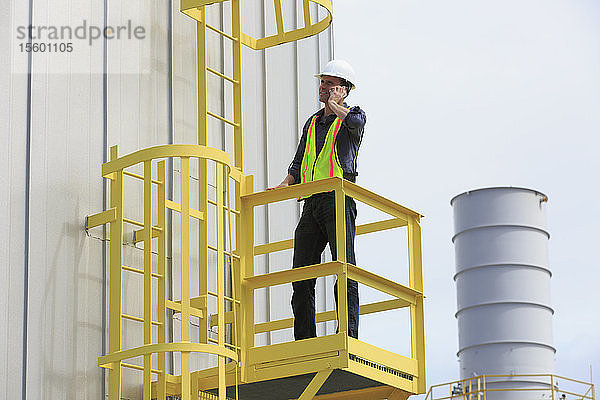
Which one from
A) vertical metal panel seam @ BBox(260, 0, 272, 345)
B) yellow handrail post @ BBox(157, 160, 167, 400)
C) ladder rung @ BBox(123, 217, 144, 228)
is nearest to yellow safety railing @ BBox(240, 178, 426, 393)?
yellow handrail post @ BBox(157, 160, 167, 400)

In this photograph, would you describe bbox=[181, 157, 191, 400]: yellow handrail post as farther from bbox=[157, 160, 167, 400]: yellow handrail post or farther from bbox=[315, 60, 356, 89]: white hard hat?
bbox=[315, 60, 356, 89]: white hard hat

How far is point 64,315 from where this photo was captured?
11.4m

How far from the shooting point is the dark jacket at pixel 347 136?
1151 centimetres

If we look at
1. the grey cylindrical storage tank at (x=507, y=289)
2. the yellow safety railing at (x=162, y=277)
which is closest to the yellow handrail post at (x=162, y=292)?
the yellow safety railing at (x=162, y=277)

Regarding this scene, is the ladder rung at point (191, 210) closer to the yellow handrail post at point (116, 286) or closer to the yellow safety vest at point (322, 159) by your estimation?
the yellow handrail post at point (116, 286)

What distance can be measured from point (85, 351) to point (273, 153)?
4.65 m

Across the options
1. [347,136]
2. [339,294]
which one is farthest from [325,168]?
[339,294]

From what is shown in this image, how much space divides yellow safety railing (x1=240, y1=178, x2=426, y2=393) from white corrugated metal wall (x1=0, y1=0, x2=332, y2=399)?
152 cm

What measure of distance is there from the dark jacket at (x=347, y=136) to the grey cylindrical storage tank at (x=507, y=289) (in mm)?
19791

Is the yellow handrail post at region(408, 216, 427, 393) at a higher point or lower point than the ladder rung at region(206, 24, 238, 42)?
lower

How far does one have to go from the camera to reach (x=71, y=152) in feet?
39.0

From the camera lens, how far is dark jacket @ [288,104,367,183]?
11.5 m

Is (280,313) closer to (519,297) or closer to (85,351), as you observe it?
(85,351)

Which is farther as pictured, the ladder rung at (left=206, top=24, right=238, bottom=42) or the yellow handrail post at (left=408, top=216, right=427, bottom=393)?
the ladder rung at (left=206, top=24, right=238, bottom=42)
